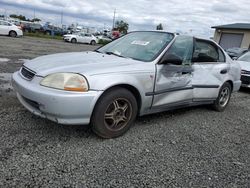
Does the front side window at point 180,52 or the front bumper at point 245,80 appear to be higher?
the front side window at point 180,52

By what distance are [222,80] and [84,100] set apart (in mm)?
3160

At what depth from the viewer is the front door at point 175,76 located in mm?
3529

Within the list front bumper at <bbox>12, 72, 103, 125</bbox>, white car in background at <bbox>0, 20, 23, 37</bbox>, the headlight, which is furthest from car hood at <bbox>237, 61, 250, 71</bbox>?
white car in background at <bbox>0, 20, 23, 37</bbox>

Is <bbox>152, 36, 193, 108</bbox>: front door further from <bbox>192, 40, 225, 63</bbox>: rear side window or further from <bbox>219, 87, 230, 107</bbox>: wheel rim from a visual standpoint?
<bbox>219, 87, 230, 107</bbox>: wheel rim

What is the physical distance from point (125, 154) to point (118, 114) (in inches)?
23.1

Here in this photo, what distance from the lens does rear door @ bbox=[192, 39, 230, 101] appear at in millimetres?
4156

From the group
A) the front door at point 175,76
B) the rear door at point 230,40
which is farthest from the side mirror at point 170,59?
the rear door at point 230,40

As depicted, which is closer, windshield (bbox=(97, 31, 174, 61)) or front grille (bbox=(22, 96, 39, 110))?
front grille (bbox=(22, 96, 39, 110))

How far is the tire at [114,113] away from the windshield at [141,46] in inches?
29.3

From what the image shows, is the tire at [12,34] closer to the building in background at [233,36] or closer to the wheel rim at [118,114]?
the building in background at [233,36]

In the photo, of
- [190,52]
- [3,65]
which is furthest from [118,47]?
[3,65]

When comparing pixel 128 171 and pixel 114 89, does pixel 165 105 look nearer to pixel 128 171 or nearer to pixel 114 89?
pixel 114 89

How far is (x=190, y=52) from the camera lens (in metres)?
4.07

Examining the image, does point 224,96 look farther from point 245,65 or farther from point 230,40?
point 230,40
